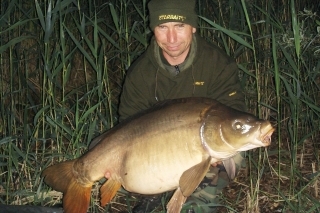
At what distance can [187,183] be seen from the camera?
2.47 meters

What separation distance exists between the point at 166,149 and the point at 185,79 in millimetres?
725

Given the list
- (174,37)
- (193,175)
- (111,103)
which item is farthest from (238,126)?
(111,103)

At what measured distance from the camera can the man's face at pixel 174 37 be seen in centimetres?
294

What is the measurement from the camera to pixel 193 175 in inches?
96.8

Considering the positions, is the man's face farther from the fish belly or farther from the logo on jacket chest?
the fish belly

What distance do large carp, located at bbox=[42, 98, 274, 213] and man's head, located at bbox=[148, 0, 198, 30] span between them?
541 millimetres

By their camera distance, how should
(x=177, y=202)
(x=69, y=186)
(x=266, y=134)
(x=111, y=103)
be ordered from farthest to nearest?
1. (x=111, y=103)
2. (x=69, y=186)
3. (x=177, y=202)
4. (x=266, y=134)

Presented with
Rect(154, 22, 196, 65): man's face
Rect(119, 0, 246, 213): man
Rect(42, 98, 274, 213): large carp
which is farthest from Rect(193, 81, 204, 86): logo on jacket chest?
Rect(42, 98, 274, 213): large carp

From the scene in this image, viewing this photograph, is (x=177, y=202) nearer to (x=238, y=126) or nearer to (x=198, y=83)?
(x=238, y=126)

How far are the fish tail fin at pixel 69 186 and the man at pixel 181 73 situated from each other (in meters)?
0.51

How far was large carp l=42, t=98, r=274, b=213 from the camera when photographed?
2455 millimetres

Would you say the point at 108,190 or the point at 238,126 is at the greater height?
the point at 238,126

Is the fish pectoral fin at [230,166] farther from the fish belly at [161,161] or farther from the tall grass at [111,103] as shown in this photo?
the fish belly at [161,161]

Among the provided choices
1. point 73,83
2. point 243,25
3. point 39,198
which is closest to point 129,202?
point 39,198
